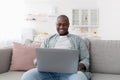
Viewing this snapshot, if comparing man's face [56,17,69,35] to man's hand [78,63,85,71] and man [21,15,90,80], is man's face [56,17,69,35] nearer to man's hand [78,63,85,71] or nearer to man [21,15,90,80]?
man [21,15,90,80]

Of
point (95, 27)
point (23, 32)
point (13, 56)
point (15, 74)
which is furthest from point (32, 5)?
point (15, 74)

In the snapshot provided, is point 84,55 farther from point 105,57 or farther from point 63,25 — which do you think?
point 63,25

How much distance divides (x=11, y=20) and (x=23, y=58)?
1.28 m

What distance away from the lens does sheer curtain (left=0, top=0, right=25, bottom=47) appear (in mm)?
3362

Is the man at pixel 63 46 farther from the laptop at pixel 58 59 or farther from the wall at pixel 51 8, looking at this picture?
the wall at pixel 51 8

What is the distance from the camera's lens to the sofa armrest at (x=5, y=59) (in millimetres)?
2404

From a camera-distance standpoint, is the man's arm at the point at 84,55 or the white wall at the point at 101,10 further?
the white wall at the point at 101,10

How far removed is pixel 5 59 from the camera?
246 centimetres

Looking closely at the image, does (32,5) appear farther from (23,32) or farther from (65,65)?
(65,65)

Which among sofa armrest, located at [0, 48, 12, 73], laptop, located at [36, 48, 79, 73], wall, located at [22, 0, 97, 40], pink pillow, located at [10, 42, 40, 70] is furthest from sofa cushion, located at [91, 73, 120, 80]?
wall, located at [22, 0, 97, 40]

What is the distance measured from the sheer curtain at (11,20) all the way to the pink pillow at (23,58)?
0.79 m

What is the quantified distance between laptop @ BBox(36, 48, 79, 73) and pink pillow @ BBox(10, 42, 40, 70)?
2.09ft

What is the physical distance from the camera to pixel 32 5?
3.83 metres

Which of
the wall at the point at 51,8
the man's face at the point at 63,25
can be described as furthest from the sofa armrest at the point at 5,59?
the wall at the point at 51,8
